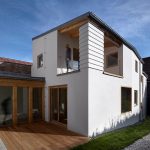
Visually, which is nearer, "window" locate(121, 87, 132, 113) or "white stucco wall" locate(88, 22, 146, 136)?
"white stucco wall" locate(88, 22, 146, 136)

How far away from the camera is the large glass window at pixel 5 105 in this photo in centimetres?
959

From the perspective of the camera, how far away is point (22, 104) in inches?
408

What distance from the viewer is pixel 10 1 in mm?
9141

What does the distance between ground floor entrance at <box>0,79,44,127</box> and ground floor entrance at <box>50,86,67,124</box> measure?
807mm

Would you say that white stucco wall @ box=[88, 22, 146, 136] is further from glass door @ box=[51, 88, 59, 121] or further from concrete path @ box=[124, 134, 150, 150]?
glass door @ box=[51, 88, 59, 121]

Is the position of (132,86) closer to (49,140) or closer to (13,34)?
(49,140)

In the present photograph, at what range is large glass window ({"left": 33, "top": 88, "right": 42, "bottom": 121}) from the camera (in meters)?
11.0

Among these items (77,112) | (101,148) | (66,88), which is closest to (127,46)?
(66,88)

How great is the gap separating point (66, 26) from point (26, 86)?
427cm

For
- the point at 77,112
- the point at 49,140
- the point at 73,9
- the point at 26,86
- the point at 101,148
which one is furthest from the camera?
the point at 26,86

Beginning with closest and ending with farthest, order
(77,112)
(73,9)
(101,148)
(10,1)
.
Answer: (101,148) < (77,112) < (10,1) < (73,9)

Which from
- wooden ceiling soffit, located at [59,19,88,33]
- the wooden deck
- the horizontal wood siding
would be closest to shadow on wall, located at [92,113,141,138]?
the wooden deck

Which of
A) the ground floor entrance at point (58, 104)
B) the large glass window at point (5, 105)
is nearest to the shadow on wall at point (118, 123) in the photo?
the ground floor entrance at point (58, 104)

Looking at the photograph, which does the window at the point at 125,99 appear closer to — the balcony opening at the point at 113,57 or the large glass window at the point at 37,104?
the balcony opening at the point at 113,57
